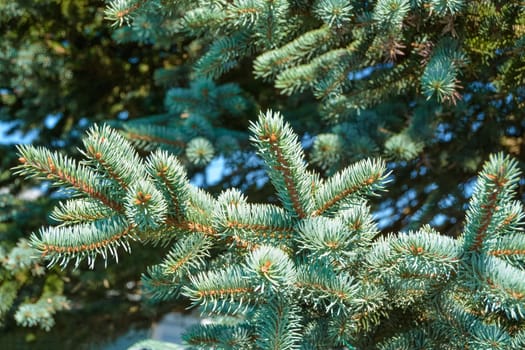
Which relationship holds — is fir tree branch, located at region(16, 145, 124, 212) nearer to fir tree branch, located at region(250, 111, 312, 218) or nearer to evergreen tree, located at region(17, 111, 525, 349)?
evergreen tree, located at region(17, 111, 525, 349)

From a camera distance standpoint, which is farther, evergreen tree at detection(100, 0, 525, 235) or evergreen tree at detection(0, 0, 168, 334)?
evergreen tree at detection(0, 0, 168, 334)

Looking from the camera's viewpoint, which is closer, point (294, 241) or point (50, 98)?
point (294, 241)

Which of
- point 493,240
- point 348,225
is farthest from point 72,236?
point 493,240

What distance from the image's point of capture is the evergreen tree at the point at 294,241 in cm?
94

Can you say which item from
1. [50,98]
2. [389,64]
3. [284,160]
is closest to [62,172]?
[284,160]

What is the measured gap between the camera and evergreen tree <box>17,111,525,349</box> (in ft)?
3.08

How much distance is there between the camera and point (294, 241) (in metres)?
1.06

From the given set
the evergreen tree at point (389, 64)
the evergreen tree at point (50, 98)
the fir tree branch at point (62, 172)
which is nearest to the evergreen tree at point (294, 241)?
the fir tree branch at point (62, 172)

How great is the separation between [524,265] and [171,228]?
643 millimetres

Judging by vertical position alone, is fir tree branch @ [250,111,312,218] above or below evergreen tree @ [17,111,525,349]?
above

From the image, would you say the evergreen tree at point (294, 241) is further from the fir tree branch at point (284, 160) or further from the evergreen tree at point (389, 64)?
the evergreen tree at point (389, 64)

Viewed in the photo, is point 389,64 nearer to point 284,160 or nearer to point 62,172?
point 284,160

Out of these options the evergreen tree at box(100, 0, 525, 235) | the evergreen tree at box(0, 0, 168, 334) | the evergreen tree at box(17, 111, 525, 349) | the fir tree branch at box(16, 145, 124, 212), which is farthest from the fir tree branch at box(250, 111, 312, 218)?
the evergreen tree at box(0, 0, 168, 334)

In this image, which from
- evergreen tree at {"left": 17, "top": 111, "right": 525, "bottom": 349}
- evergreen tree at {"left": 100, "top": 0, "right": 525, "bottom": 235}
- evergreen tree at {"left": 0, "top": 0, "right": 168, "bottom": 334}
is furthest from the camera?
evergreen tree at {"left": 0, "top": 0, "right": 168, "bottom": 334}
